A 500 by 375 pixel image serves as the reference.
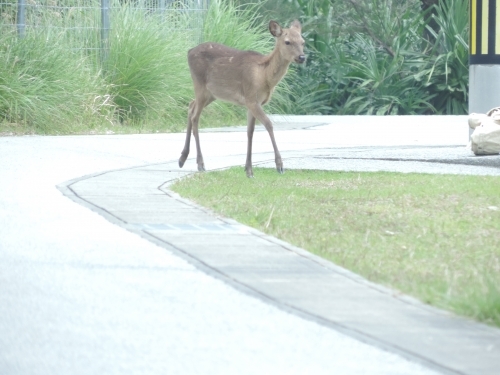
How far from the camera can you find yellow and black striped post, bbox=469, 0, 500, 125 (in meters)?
13.1

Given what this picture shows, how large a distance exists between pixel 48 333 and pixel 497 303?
6.92 feet

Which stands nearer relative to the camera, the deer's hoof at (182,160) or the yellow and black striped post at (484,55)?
the deer's hoof at (182,160)

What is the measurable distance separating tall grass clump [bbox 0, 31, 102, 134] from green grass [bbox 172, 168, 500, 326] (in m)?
Answer: 4.88

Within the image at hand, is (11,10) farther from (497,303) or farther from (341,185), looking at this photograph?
(497,303)

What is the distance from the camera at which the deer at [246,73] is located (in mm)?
11453

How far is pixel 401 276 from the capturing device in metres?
6.34

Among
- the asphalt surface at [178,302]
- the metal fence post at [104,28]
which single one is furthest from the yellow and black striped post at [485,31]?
the metal fence post at [104,28]

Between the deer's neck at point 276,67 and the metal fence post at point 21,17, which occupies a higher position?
the metal fence post at point 21,17

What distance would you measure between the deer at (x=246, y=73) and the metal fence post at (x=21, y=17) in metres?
5.93

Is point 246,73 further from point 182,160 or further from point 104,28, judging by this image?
point 104,28

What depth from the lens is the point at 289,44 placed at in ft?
37.7

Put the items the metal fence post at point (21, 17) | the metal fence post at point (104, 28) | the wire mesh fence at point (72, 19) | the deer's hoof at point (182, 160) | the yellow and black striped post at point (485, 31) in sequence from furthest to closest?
the metal fence post at point (104, 28)
the wire mesh fence at point (72, 19)
the metal fence post at point (21, 17)
the yellow and black striped post at point (485, 31)
the deer's hoof at point (182, 160)

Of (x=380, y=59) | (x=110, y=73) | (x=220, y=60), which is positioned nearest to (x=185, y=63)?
(x=110, y=73)

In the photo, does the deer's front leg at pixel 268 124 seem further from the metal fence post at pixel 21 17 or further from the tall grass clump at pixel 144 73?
the metal fence post at pixel 21 17
